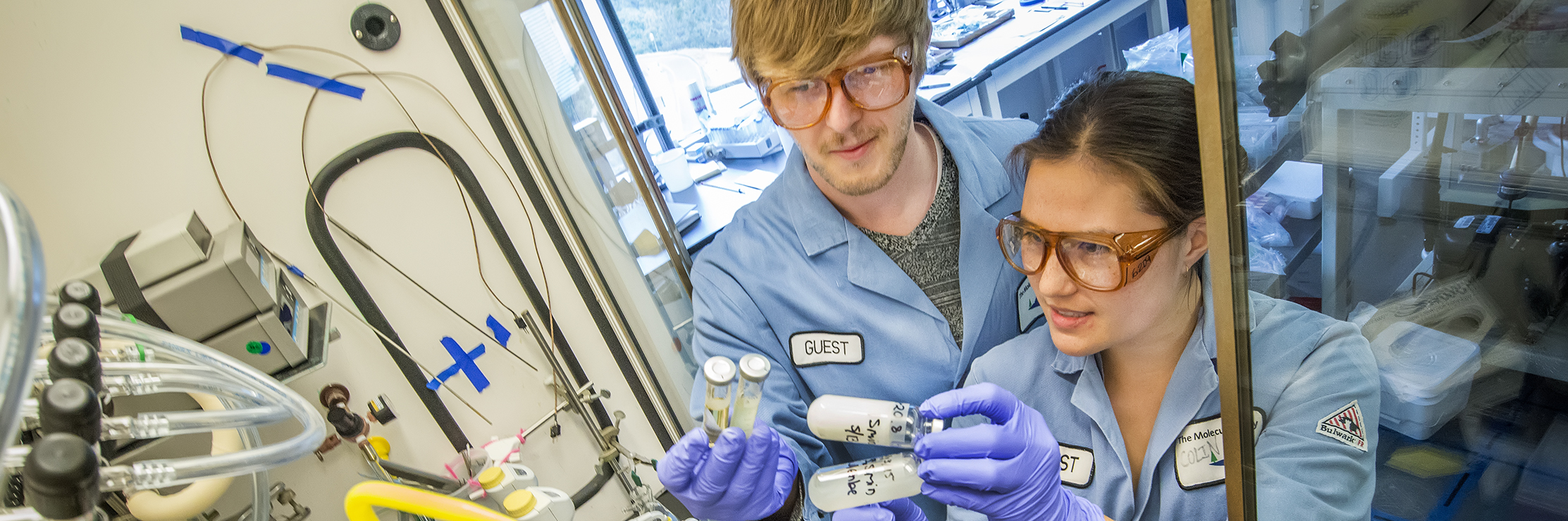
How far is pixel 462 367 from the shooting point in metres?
2.05

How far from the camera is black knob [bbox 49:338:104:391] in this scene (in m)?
0.78

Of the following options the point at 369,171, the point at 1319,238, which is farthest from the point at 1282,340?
the point at 369,171

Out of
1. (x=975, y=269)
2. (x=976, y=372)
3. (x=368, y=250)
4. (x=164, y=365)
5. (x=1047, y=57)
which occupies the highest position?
(x=164, y=365)

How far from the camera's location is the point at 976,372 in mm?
1488

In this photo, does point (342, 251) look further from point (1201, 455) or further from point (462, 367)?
→ point (1201, 455)

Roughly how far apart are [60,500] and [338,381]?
1325mm

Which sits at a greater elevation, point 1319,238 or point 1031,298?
point 1319,238

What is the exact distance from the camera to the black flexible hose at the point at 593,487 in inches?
88.7

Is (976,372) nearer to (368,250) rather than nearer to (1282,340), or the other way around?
(1282,340)

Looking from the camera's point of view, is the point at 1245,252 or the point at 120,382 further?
the point at 120,382

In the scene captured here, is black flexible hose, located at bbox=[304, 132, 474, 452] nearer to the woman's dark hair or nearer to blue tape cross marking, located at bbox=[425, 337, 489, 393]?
blue tape cross marking, located at bbox=[425, 337, 489, 393]

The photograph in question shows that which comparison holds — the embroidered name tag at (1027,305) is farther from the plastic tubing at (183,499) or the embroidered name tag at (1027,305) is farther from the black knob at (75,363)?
the plastic tubing at (183,499)

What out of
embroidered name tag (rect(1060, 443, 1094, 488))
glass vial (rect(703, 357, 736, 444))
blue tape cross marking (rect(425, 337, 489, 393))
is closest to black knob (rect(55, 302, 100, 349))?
glass vial (rect(703, 357, 736, 444))

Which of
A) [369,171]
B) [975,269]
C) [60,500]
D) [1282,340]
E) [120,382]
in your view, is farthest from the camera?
[369,171]
